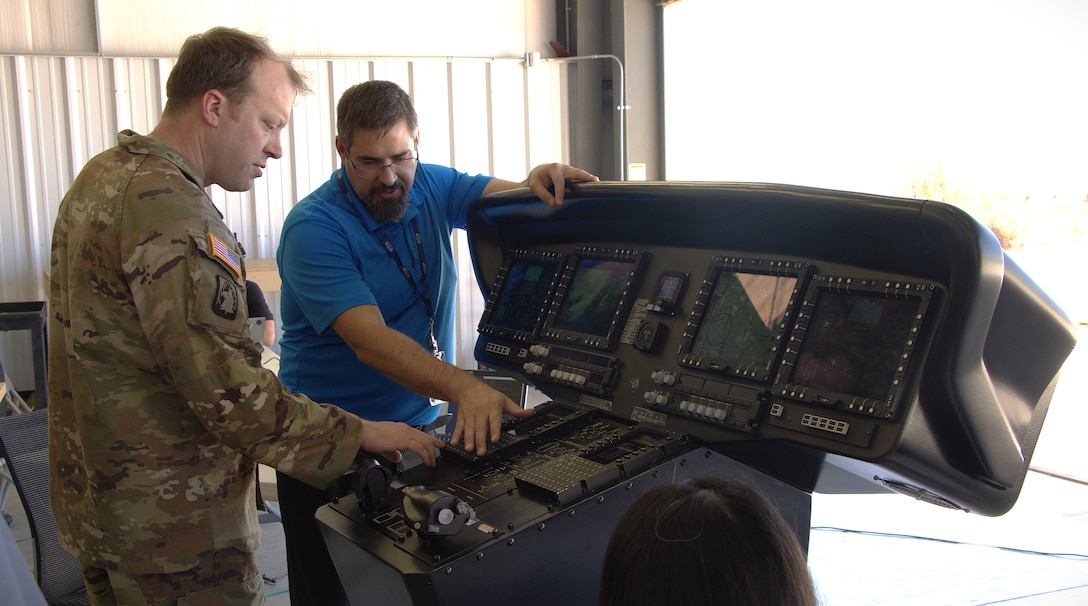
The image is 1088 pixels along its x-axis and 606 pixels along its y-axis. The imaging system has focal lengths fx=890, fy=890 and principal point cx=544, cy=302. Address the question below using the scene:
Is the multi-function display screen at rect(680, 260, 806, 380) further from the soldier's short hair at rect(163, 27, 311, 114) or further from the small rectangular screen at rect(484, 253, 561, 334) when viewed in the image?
the soldier's short hair at rect(163, 27, 311, 114)

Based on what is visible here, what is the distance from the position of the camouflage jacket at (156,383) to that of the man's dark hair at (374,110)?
0.53 metres

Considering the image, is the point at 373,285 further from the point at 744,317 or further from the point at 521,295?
the point at 744,317

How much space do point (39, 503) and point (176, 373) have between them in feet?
3.36

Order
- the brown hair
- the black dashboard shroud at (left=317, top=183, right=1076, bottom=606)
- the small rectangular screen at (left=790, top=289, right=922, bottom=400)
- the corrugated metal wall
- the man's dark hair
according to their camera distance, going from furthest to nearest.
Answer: the corrugated metal wall, the man's dark hair, the small rectangular screen at (left=790, top=289, right=922, bottom=400), the black dashboard shroud at (left=317, top=183, right=1076, bottom=606), the brown hair

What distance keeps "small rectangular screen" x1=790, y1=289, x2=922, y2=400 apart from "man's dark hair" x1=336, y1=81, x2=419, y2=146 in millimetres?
1043

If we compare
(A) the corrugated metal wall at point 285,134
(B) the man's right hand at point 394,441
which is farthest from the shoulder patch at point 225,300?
(A) the corrugated metal wall at point 285,134

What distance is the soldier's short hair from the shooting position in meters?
1.58

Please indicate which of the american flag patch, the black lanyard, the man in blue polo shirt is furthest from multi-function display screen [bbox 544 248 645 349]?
the american flag patch

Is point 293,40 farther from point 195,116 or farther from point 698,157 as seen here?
point 195,116

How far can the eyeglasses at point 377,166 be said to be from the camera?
2.06m

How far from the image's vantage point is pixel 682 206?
70.5 inches

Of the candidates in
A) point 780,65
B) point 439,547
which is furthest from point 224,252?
point 780,65

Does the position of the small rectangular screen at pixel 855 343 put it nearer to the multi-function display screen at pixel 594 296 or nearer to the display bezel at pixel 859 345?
the display bezel at pixel 859 345

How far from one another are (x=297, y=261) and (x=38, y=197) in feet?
16.3
